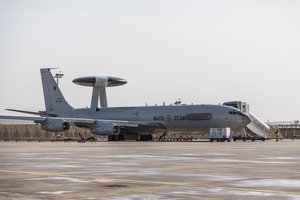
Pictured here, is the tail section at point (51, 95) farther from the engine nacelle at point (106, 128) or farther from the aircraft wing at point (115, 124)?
the engine nacelle at point (106, 128)

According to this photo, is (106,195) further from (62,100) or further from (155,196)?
(62,100)

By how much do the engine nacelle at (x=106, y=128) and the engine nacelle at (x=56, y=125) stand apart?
172 inches

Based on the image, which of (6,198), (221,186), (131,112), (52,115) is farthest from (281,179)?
(52,115)

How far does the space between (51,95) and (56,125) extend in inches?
786

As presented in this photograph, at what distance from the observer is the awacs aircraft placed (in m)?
71.7

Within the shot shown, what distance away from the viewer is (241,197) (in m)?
12.0

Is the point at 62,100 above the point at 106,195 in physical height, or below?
above

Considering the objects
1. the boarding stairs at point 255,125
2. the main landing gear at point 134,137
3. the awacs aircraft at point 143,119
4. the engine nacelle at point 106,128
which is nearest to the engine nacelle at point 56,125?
the awacs aircraft at point 143,119

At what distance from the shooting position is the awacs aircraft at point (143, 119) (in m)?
71.7

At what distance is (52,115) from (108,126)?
16258 mm

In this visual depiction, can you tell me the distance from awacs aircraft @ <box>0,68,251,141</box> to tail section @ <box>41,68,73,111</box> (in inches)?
47.5

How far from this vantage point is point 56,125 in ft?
238

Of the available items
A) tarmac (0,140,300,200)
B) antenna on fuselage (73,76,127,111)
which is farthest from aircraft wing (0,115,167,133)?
tarmac (0,140,300,200)

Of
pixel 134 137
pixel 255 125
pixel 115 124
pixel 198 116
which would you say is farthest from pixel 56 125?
pixel 255 125
